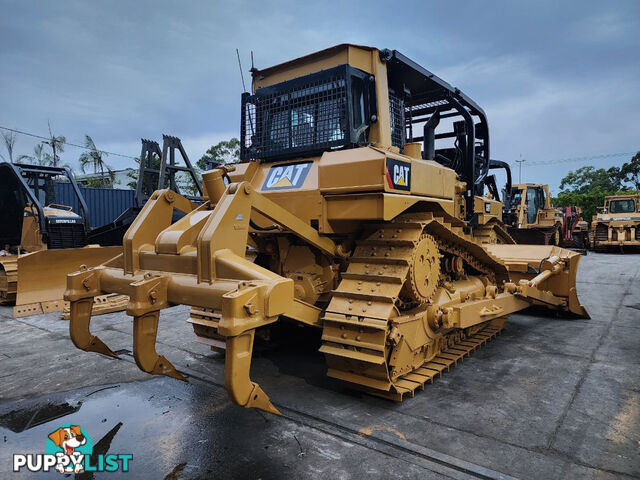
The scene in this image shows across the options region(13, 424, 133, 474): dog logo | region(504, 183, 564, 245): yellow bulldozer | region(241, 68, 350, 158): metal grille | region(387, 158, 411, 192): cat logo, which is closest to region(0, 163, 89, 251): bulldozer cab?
region(241, 68, 350, 158): metal grille

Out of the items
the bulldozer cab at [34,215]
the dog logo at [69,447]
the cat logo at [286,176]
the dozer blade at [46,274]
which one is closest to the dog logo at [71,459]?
the dog logo at [69,447]

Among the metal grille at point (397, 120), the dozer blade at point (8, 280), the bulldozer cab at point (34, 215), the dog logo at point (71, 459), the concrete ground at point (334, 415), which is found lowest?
the dog logo at point (71, 459)

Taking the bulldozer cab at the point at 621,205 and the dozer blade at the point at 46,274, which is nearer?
the dozer blade at the point at 46,274

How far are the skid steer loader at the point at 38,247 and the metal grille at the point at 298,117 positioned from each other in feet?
15.4

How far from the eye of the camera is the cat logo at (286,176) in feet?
13.7

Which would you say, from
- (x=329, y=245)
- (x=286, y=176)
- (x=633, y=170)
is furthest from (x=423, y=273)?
(x=633, y=170)

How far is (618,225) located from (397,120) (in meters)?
18.5

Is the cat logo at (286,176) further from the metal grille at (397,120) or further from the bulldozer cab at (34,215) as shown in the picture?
the bulldozer cab at (34,215)

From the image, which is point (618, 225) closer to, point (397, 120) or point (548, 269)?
point (548, 269)

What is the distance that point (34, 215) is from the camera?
930 centimetres

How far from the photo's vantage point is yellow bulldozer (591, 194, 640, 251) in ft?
61.4

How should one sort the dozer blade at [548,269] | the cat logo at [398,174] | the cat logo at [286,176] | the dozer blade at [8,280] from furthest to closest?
the dozer blade at [8,280]
the dozer blade at [548,269]
the cat logo at [286,176]
the cat logo at [398,174]

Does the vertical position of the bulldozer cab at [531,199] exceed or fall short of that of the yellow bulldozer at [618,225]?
it exceeds it

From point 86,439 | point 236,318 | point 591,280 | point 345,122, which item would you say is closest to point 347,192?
point 345,122
